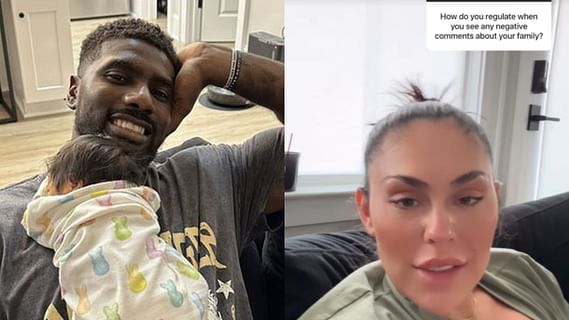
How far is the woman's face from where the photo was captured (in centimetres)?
71

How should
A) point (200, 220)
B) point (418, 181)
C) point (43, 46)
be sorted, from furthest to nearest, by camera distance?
point (43, 46) → point (200, 220) → point (418, 181)

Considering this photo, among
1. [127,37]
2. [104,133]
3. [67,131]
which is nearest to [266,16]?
[127,37]

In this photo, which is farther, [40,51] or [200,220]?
[40,51]

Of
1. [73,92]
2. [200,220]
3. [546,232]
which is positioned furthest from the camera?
[73,92]

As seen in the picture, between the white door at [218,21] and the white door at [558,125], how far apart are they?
71 centimetres

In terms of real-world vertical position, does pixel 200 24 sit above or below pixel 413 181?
above

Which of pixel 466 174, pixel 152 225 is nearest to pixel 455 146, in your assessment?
pixel 466 174

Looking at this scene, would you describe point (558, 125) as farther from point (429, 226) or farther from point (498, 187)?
point (429, 226)

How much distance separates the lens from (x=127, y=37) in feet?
3.41

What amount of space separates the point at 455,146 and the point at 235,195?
17.3 inches

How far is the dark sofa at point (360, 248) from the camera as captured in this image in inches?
31.0

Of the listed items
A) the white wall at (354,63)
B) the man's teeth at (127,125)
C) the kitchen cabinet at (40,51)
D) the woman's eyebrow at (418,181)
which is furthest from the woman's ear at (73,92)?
the kitchen cabinet at (40,51)

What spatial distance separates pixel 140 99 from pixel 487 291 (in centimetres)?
57

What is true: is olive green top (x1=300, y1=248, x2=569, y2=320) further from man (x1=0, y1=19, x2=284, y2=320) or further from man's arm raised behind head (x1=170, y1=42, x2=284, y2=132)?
man's arm raised behind head (x1=170, y1=42, x2=284, y2=132)
